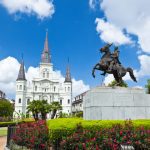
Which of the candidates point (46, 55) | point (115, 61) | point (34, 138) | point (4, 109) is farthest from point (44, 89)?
point (34, 138)

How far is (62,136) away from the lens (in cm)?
1017

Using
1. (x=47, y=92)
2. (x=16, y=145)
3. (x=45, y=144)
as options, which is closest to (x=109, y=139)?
(x=45, y=144)

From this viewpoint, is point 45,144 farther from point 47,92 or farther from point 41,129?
point 47,92

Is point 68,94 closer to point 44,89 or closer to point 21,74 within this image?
point 44,89

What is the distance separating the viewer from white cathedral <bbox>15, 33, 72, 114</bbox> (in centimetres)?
12156

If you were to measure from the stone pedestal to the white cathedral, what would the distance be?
347 ft

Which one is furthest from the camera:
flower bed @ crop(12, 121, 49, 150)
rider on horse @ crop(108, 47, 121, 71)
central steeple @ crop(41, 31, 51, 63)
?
central steeple @ crop(41, 31, 51, 63)

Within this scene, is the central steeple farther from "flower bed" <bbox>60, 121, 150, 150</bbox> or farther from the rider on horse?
"flower bed" <bbox>60, 121, 150, 150</bbox>

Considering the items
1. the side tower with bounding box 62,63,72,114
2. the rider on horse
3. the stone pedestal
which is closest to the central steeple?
the side tower with bounding box 62,63,72,114

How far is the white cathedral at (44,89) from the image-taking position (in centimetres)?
12156

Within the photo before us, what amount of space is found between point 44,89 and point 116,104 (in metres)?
108

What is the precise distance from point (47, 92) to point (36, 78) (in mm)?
9113

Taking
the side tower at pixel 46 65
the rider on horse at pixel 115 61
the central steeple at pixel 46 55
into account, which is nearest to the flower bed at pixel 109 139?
the rider on horse at pixel 115 61

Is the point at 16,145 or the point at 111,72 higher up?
the point at 111,72
